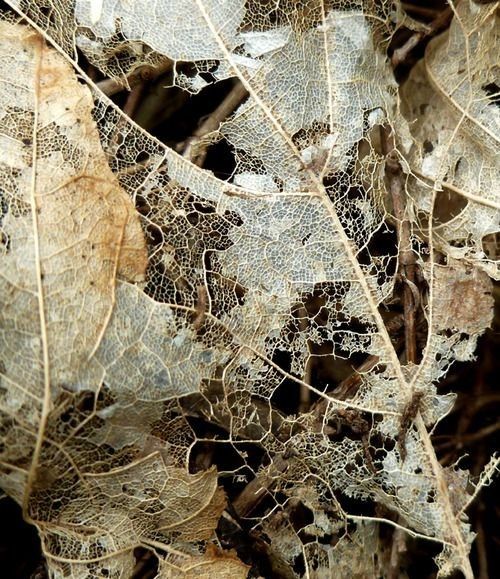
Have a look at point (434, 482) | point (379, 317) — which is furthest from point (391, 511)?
point (379, 317)

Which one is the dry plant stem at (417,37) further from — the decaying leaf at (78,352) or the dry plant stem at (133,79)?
the decaying leaf at (78,352)

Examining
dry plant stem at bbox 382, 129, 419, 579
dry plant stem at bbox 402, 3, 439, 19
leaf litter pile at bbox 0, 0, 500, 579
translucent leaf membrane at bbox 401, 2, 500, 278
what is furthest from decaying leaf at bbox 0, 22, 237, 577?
dry plant stem at bbox 402, 3, 439, 19

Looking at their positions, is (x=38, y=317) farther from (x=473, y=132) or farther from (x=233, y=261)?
(x=473, y=132)

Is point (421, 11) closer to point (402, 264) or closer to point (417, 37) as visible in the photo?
point (417, 37)

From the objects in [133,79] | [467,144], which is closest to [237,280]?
[133,79]

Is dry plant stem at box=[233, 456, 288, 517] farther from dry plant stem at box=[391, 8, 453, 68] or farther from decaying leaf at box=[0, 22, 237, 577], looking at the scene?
dry plant stem at box=[391, 8, 453, 68]

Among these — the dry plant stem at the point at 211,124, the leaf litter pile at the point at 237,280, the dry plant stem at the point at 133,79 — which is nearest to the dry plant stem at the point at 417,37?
the leaf litter pile at the point at 237,280
